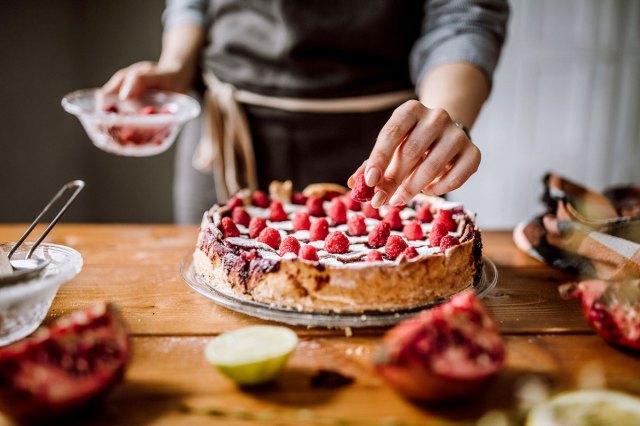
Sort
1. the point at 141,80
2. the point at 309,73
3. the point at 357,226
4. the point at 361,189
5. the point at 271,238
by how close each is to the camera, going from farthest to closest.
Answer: the point at 309,73
the point at 141,80
the point at 357,226
the point at 271,238
the point at 361,189

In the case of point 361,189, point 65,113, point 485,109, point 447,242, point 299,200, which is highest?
point 361,189

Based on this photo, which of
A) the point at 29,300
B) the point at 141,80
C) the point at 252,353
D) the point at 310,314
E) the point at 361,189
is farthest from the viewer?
the point at 141,80

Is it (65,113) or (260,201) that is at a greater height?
(260,201)

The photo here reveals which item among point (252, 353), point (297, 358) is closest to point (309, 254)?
point (297, 358)

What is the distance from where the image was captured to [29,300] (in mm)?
1114

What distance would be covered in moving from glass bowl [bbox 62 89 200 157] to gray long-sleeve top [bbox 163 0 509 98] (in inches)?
12.7

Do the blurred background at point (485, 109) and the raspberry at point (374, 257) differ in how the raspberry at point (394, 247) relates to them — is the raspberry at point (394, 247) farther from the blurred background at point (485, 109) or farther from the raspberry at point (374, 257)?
the blurred background at point (485, 109)

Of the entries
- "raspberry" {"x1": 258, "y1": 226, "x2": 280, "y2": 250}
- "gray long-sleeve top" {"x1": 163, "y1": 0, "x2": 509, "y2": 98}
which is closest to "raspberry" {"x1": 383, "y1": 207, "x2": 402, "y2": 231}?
"raspberry" {"x1": 258, "y1": 226, "x2": 280, "y2": 250}

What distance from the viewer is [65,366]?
900 millimetres

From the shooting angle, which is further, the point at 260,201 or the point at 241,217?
the point at 260,201

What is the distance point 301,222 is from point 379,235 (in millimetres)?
248

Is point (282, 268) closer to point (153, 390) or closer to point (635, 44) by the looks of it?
point (153, 390)

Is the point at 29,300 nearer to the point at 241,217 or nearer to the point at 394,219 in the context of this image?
the point at 241,217

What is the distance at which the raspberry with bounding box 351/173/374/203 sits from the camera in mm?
1365
